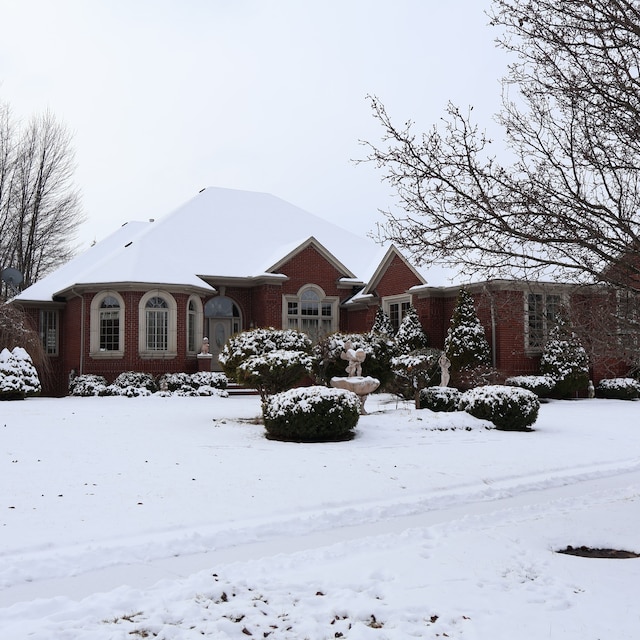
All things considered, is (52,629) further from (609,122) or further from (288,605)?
(609,122)

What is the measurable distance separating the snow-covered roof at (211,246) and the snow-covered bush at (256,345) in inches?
351

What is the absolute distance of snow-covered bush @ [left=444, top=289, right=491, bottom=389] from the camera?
22734mm

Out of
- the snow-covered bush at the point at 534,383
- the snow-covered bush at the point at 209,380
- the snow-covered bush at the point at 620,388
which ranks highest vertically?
the snow-covered bush at the point at 209,380

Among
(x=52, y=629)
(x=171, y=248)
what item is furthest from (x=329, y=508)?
(x=171, y=248)

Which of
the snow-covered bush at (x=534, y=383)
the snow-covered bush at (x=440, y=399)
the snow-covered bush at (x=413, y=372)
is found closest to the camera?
the snow-covered bush at (x=440, y=399)

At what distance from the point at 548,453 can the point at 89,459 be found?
7437mm

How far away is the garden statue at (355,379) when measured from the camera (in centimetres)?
1534

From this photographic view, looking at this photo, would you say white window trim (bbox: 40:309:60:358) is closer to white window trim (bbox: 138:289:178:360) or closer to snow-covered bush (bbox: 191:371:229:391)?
white window trim (bbox: 138:289:178:360)

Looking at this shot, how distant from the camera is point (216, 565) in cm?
586

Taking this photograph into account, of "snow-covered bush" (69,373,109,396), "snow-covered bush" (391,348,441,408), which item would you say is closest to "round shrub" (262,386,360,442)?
"snow-covered bush" (391,348,441,408)

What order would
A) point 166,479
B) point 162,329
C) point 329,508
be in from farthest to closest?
point 162,329 → point 166,479 → point 329,508

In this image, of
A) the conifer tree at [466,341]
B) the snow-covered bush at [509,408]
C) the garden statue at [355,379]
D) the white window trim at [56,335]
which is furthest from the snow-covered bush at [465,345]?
the white window trim at [56,335]

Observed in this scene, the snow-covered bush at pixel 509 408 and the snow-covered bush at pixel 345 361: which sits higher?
the snow-covered bush at pixel 345 361

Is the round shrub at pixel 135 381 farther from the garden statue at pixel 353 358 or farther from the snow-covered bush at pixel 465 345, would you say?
the snow-covered bush at pixel 465 345
